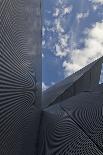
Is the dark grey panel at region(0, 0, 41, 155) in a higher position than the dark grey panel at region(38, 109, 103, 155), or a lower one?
higher

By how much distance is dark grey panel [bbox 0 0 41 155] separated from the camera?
1258cm

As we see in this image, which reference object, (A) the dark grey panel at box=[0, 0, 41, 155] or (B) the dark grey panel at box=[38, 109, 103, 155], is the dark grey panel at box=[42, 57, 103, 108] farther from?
(B) the dark grey panel at box=[38, 109, 103, 155]

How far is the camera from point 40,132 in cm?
1819

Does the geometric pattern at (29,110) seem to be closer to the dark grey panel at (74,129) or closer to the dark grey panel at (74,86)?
the dark grey panel at (74,129)

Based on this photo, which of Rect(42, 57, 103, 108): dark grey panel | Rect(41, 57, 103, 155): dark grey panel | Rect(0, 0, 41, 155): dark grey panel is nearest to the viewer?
Rect(0, 0, 41, 155): dark grey panel

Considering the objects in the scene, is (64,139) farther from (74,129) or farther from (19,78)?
(19,78)

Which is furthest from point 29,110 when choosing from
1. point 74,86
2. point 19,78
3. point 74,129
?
point 74,86

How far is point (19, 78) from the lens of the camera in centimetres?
1534

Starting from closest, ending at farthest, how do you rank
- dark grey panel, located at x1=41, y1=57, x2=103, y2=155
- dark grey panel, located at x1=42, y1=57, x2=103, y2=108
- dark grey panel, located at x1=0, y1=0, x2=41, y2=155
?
dark grey panel, located at x1=0, y1=0, x2=41, y2=155 < dark grey panel, located at x1=41, y1=57, x2=103, y2=155 < dark grey panel, located at x1=42, y1=57, x2=103, y2=108

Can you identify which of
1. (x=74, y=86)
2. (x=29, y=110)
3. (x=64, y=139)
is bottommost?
(x=64, y=139)

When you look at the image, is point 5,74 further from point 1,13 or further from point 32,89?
point 32,89

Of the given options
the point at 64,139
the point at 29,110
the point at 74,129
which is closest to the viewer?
the point at 64,139

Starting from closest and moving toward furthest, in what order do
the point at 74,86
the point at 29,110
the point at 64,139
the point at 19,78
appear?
the point at 64,139, the point at 19,78, the point at 29,110, the point at 74,86

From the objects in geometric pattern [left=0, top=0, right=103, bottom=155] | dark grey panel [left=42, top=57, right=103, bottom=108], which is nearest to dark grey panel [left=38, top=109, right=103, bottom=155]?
geometric pattern [left=0, top=0, right=103, bottom=155]
